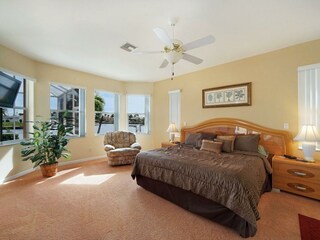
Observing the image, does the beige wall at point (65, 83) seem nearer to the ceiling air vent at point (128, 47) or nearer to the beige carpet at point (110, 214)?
the beige carpet at point (110, 214)

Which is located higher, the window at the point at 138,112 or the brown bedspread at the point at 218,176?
the window at the point at 138,112

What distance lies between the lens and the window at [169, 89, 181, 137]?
5371mm

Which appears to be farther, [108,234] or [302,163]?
[302,163]

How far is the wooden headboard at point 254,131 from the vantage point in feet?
10.9

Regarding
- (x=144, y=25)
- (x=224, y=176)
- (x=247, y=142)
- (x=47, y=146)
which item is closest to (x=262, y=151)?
(x=247, y=142)

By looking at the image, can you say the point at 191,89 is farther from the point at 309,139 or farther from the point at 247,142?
the point at 309,139

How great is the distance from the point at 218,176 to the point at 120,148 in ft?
11.3

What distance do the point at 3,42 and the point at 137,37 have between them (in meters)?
2.68

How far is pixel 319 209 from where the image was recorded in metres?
2.45

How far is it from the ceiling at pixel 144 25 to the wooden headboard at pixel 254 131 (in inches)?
62.0

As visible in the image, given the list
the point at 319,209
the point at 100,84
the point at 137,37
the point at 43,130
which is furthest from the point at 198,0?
the point at 100,84

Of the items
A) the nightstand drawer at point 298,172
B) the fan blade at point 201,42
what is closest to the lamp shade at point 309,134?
the nightstand drawer at point 298,172

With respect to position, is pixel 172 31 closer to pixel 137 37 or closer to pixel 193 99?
pixel 137 37

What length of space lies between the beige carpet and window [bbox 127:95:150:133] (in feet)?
10.1
